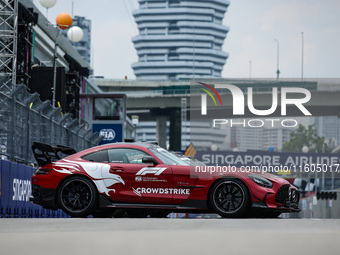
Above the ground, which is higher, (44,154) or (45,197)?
(44,154)

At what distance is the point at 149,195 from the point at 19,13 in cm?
2070

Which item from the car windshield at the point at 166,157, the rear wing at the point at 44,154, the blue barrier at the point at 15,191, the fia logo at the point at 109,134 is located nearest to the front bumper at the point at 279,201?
the car windshield at the point at 166,157

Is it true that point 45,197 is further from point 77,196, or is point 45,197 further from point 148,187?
point 148,187

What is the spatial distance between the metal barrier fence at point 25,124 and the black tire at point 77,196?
294 cm

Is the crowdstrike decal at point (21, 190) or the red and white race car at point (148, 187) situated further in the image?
the crowdstrike decal at point (21, 190)

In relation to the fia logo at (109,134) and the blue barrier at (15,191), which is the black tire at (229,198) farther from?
the fia logo at (109,134)

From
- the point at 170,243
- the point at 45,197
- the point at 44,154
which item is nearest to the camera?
the point at 170,243

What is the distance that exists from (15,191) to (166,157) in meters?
3.71

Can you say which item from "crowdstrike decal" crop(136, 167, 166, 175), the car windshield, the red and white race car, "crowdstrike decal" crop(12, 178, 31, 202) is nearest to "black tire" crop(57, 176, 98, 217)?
the red and white race car

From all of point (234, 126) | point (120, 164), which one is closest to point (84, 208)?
point (120, 164)

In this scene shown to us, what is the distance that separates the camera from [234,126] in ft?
48.8

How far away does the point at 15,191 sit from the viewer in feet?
50.1

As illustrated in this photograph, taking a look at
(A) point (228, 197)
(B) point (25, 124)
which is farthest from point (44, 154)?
(B) point (25, 124)

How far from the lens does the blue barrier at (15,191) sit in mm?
14422
